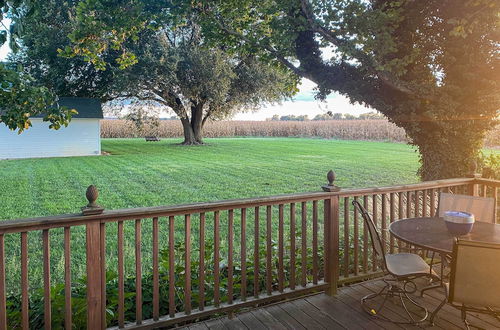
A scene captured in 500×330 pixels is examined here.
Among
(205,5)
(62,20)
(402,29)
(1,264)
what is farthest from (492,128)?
(62,20)

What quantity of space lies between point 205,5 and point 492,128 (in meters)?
5.29

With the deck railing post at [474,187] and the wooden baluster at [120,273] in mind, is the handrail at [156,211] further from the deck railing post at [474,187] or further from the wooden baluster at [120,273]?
the deck railing post at [474,187]

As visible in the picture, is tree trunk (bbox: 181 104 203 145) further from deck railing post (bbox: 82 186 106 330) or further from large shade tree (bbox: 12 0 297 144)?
deck railing post (bbox: 82 186 106 330)

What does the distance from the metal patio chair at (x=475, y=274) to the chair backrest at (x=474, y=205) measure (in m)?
1.53

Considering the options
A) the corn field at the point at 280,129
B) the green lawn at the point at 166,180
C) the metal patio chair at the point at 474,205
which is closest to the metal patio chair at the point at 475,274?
the metal patio chair at the point at 474,205

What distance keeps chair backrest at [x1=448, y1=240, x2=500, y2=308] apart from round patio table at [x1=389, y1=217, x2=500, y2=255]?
12.6 inches

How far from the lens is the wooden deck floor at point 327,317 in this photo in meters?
2.75

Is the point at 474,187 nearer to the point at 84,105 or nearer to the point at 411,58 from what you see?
the point at 411,58

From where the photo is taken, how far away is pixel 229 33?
7309 mm

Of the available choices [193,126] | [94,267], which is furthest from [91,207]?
[193,126]

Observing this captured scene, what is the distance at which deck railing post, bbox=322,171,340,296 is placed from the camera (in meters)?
3.20

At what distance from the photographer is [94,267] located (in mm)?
2350

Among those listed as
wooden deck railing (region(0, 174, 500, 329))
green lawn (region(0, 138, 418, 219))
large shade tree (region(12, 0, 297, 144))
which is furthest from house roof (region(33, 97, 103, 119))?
wooden deck railing (region(0, 174, 500, 329))

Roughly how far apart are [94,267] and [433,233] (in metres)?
2.39
